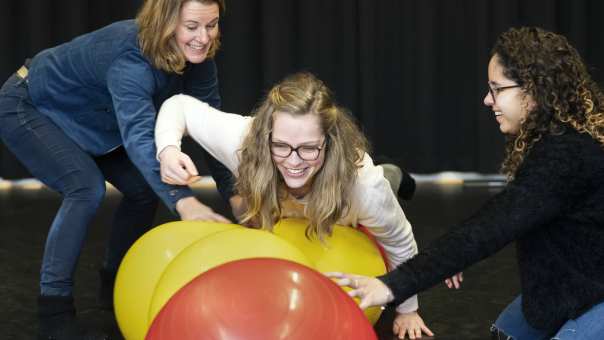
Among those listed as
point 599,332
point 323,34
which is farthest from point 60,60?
point 323,34

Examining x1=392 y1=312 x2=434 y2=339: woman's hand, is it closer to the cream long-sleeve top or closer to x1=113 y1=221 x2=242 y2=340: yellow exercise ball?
the cream long-sleeve top

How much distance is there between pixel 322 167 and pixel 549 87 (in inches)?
24.7

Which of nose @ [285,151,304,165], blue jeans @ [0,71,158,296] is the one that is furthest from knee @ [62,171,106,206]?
nose @ [285,151,304,165]

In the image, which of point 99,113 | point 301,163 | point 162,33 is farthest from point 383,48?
point 301,163

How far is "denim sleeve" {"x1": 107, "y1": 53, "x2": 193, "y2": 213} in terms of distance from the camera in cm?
233

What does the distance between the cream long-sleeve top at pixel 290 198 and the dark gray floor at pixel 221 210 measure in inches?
13.9

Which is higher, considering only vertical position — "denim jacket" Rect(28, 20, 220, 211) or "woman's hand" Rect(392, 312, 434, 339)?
"denim jacket" Rect(28, 20, 220, 211)

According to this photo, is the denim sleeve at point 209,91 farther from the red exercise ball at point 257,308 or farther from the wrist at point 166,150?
the red exercise ball at point 257,308

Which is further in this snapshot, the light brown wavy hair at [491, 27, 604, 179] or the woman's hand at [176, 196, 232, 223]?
the woman's hand at [176, 196, 232, 223]

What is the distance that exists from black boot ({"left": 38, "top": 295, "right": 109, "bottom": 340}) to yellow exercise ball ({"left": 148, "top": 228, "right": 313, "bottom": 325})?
22.0 inches

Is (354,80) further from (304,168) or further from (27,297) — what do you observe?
(304,168)

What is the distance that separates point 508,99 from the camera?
1.89m

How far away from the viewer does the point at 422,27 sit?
18.5ft

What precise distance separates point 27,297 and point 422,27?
11.1 feet
